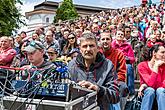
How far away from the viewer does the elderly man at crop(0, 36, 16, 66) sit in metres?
5.84

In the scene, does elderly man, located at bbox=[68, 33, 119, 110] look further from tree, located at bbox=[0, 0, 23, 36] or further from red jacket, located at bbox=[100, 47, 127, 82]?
tree, located at bbox=[0, 0, 23, 36]

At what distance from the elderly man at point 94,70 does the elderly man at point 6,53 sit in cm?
210

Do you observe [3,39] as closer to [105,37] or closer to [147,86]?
[105,37]

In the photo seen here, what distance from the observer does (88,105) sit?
3.28 m

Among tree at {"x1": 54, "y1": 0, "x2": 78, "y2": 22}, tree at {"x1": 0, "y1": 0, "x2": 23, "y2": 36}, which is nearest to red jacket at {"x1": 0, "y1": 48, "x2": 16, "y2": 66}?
tree at {"x1": 0, "y1": 0, "x2": 23, "y2": 36}

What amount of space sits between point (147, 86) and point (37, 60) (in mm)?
2061

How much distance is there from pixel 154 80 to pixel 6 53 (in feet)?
7.94

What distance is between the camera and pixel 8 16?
30016mm

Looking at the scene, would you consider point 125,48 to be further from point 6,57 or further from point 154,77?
point 6,57

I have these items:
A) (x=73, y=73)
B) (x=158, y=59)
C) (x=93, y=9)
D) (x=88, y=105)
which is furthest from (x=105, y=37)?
(x=93, y=9)

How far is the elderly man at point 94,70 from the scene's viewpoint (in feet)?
12.6

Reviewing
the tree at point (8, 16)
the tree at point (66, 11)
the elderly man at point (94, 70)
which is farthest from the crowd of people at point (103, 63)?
the tree at point (66, 11)

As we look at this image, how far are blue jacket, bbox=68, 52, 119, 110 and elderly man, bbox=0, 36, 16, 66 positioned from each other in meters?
2.08

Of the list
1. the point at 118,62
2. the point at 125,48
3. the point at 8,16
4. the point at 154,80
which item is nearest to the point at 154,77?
the point at 154,80
